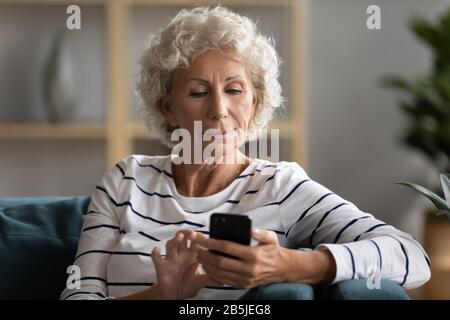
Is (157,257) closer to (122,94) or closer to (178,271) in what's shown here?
(178,271)

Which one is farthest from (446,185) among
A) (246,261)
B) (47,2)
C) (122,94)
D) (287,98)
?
(47,2)

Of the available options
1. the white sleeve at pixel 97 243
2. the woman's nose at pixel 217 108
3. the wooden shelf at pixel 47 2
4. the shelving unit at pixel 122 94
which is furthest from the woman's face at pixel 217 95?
the wooden shelf at pixel 47 2

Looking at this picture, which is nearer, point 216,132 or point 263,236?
point 263,236

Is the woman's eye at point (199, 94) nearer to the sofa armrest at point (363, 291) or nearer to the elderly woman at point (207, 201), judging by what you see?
the elderly woman at point (207, 201)

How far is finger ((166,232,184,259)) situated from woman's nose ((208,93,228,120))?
0.33m

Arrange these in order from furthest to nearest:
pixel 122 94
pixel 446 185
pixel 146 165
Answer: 1. pixel 122 94
2. pixel 146 165
3. pixel 446 185

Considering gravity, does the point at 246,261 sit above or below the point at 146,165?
below

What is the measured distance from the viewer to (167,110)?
1.85 meters

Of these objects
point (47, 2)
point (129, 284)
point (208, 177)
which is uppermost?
point (47, 2)

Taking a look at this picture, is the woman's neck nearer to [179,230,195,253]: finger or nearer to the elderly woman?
the elderly woman

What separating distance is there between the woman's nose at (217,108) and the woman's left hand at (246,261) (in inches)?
13.6

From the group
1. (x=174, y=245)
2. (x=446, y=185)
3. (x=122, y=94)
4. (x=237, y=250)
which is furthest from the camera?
(x=122, y=94)

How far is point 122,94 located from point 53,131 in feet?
1.33

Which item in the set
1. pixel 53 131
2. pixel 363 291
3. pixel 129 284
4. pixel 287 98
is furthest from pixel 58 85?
pixel 363 291
